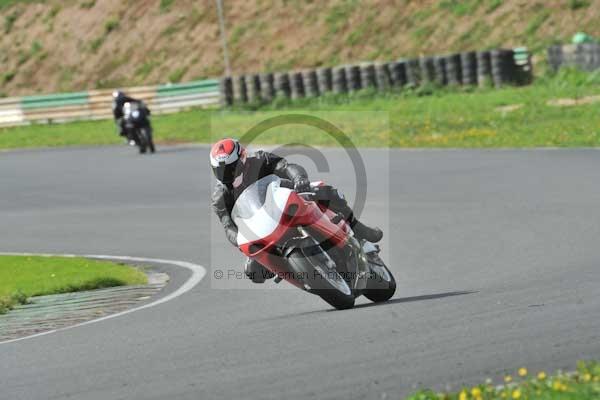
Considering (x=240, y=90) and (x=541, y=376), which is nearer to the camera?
(x=541, y=376)

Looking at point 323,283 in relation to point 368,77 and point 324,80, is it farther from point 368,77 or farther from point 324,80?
point 324,80

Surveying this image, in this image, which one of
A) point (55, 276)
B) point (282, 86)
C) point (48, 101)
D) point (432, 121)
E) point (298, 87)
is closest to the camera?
point (55, 276)

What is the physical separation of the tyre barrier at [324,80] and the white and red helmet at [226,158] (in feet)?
81.7

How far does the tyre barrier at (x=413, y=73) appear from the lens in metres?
32.8

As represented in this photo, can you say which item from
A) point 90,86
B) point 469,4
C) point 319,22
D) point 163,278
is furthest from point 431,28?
point 163,278

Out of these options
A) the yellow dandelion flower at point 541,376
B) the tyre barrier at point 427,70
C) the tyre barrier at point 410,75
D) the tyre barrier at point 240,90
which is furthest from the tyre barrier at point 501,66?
the yellow dandelion flower at point 541,376

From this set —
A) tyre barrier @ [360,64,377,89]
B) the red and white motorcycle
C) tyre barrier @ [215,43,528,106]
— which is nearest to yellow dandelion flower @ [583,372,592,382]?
the red and white motorcycle

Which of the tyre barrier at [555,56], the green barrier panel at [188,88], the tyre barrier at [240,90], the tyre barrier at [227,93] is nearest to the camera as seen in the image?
the tyre barrier at [555,56]

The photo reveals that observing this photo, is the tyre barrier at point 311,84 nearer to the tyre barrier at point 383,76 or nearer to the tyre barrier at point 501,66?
the tyre barrier at point 383,76

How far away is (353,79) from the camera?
33.5 meters

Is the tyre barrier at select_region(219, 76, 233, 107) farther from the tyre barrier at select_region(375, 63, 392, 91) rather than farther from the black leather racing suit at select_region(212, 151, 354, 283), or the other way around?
the black leather racing suit at select_region(212, 151, 354, 283)

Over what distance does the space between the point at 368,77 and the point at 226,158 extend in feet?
80.8

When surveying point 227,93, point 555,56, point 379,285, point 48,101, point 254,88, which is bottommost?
point 48,101

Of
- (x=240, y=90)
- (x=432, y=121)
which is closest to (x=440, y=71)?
(x=432, y=121)
